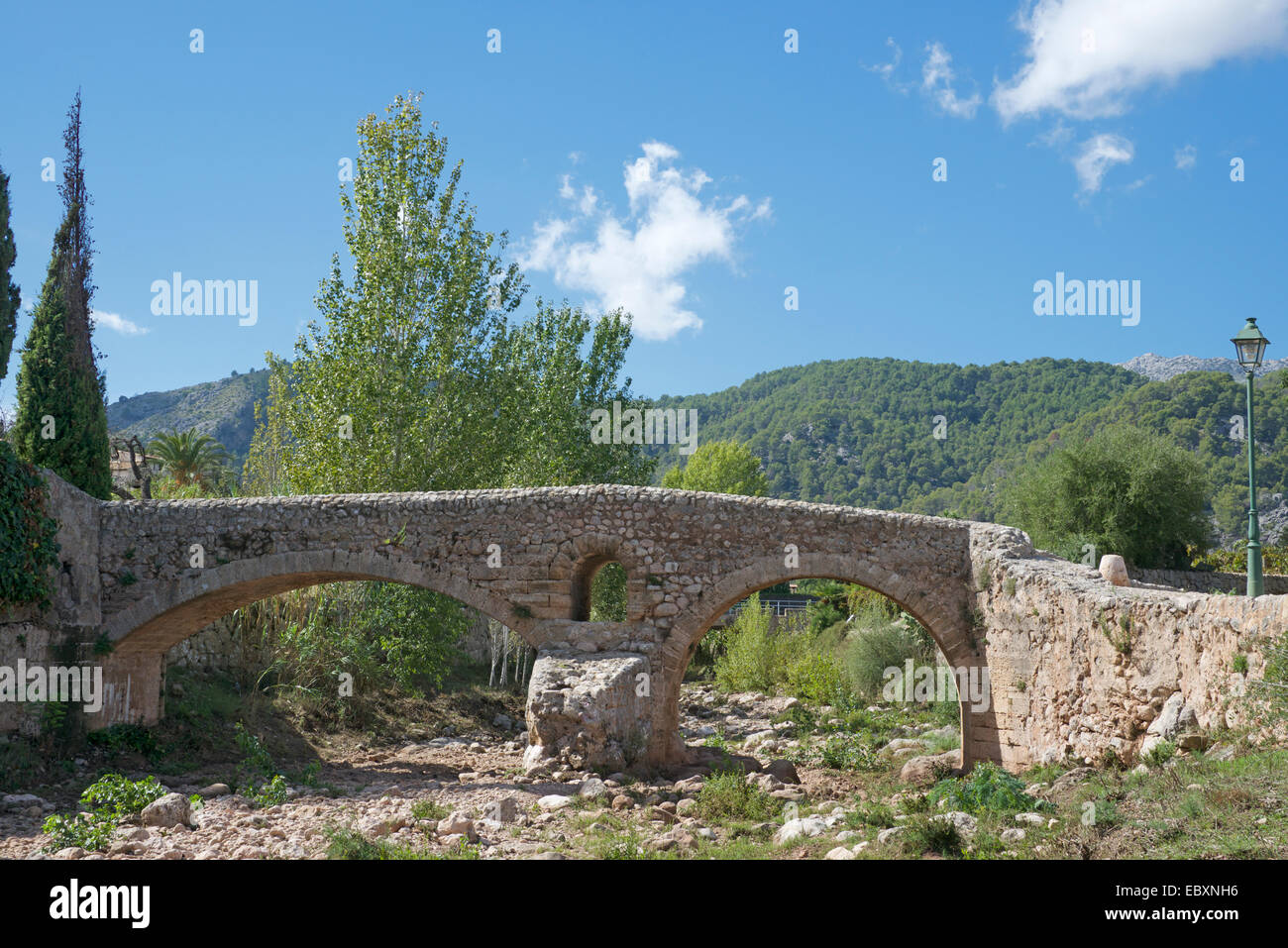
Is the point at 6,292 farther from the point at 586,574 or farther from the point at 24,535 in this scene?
the point at 586,574

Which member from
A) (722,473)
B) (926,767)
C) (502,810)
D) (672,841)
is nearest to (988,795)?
(672,841)

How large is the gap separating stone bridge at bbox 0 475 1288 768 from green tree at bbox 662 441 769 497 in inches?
1066

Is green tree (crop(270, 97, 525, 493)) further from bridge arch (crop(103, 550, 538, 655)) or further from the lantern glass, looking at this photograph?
the lantern glass

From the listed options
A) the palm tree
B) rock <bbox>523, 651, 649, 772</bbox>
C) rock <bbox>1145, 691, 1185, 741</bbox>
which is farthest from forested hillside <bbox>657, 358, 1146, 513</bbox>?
rock <bbox>1145, 691, 1185, 741</bbox>

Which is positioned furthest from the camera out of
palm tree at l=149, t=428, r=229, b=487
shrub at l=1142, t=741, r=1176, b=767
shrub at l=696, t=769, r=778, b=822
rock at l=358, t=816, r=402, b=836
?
palm tree at l=149, t=428, r=229, b=487

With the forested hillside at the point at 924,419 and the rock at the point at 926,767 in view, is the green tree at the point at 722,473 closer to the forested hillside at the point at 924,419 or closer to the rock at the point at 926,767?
the forested hillside at the point at 924,419

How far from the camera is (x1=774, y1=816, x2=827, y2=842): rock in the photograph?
30.2 ft

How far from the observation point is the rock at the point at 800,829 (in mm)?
9211

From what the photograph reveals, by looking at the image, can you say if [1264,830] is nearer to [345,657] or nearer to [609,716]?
[609,716]

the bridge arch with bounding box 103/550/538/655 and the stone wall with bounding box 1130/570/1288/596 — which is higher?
the bridge arch with bounding box 103/550/538/655

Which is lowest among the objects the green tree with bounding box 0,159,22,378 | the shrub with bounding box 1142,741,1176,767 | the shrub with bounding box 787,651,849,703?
the shrub with bounding box 787,651,849,703

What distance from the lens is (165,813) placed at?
9.66 meters
